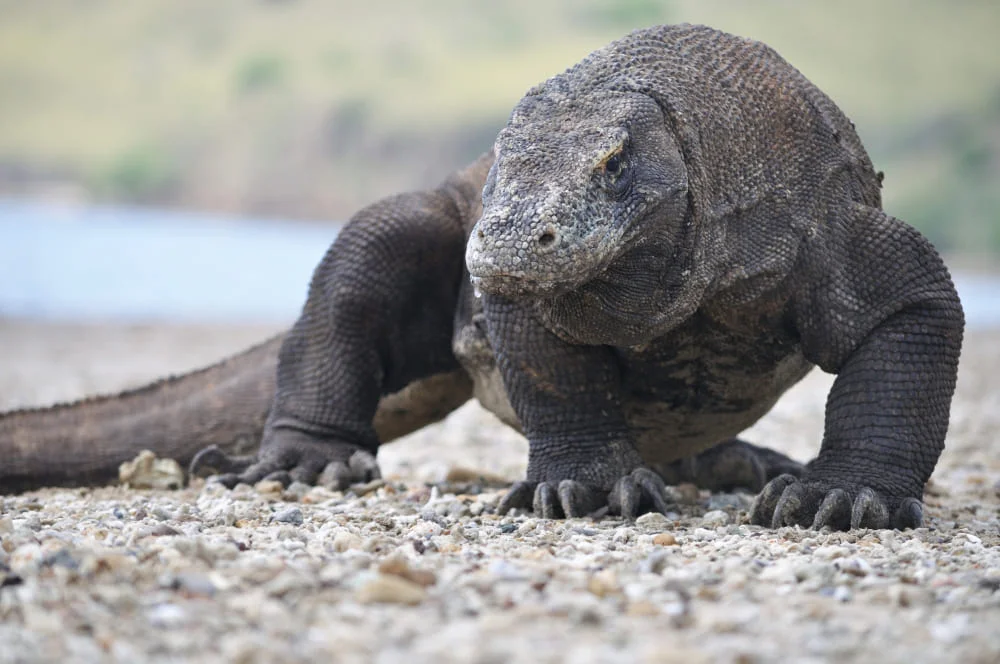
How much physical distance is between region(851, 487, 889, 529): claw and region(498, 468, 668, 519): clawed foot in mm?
793

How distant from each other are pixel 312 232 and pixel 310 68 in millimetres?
14888

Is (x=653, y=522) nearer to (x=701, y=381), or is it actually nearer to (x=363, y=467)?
(x=701, y=381)

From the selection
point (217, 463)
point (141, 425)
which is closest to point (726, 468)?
point (217, 463)

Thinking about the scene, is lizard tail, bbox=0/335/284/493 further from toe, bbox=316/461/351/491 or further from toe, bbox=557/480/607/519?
toe, bbox=557/480/607/519

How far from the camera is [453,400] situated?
24.7 ft

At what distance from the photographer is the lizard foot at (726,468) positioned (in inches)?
288

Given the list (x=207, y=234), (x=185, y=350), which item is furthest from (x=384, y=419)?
(x=207, y=234)

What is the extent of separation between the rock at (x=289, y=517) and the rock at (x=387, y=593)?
6.02ft

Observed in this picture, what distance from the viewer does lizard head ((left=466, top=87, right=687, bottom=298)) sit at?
435cm

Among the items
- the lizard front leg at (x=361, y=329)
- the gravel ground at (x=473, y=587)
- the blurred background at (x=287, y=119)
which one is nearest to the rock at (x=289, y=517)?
the gravel ground at (x=473, y=587)

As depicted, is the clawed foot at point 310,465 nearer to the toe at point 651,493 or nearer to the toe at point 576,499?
the toe at point 576,499

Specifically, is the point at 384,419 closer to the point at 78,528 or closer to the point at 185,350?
the point at 78,528

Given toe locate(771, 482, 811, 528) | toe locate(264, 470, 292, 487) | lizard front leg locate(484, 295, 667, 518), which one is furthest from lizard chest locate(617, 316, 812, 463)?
toe locate(264, 470, 292, 487)

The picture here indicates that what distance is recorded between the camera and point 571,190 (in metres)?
4.50
